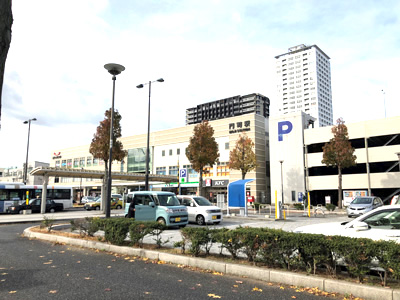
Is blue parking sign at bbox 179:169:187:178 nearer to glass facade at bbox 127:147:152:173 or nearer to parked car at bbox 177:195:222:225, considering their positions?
parked car at bbox 177:195:222:225

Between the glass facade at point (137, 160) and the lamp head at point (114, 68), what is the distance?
5432 cm

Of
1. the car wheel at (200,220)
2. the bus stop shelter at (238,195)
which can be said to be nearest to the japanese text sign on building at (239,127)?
the bus stop shelter at (238,195)

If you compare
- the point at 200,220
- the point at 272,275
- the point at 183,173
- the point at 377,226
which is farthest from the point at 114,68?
the point at 183,173

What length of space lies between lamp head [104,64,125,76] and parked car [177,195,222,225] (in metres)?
8.18

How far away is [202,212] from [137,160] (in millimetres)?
55161

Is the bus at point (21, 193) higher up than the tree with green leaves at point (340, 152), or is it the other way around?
the tree with green leaves at point (340, 152)

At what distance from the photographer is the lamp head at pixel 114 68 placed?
14414 mm

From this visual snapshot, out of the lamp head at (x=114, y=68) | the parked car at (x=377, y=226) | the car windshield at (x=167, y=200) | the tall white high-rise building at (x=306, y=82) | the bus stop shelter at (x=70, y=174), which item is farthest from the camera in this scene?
the tall white high-rise building at (x=306, y=82)

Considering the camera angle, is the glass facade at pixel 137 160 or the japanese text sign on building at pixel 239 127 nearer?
the japanese text sign on building at pixel 239 127

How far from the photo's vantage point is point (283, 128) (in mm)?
48031

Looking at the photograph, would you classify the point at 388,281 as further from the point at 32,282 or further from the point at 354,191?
the point at 354,191

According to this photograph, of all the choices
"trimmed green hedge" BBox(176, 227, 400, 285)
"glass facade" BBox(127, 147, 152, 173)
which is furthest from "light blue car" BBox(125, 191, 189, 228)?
"glass facade" BBox(127, 147, 152, 173)

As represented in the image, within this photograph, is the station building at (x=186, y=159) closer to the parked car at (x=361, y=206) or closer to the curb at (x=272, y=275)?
the parked car at (x=361, y=206)

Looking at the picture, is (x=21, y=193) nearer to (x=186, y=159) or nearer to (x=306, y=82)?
(x=186, y=159)
